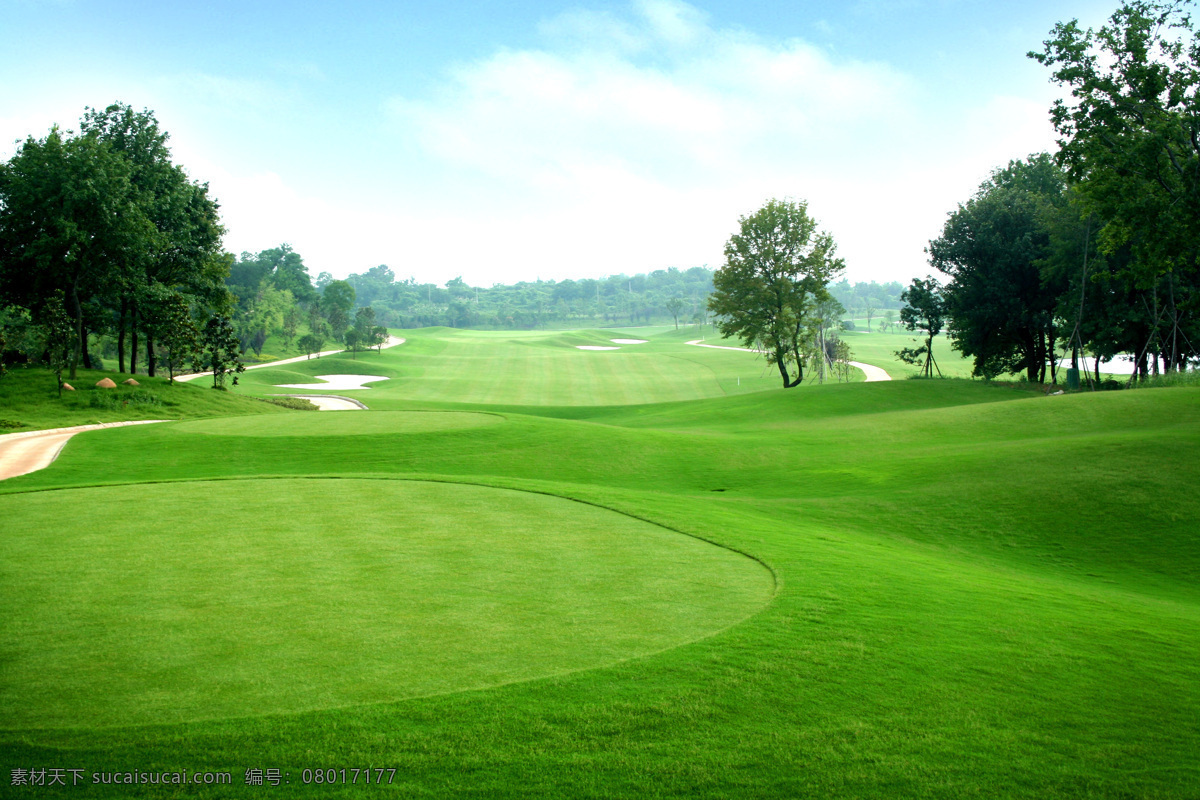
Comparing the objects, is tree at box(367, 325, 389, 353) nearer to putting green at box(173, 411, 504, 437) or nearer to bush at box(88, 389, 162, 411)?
bush at box(88, 389, 162, 411)

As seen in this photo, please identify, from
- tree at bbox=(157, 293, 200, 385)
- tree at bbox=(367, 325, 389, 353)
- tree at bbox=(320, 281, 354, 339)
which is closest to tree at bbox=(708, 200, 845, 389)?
tree at bbox=(157, 293, 200, 385)

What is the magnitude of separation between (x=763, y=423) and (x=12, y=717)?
95.7 feet

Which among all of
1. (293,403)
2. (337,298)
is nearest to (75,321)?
(293,403)

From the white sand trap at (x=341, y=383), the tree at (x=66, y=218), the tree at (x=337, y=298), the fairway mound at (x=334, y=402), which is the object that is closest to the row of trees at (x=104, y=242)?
the tree at (x=66, y=218)

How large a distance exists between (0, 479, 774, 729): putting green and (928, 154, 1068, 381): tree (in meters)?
38.0

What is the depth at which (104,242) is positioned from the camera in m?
32.5

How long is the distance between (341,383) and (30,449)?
43.1 metres

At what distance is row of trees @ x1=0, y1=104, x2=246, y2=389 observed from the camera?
31562mm

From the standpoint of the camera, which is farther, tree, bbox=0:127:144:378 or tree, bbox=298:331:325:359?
tree, bbox=298:331:325:359

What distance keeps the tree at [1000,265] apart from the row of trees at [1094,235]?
0.07 meters

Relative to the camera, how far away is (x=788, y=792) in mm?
3889

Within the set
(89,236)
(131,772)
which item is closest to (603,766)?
(131,772)

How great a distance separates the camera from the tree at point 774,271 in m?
43.4

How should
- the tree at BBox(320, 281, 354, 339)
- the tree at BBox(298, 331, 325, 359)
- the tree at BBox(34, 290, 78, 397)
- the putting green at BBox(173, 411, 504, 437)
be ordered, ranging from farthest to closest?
1. the tree at BBox(320, 281, 354, 339)
2. the tree at BBox(298, 331, 325, 359)
3. the tree at BBox(34, 290, 78, 397)
4. the putting green at BBox(173, 411, 504, 437)
